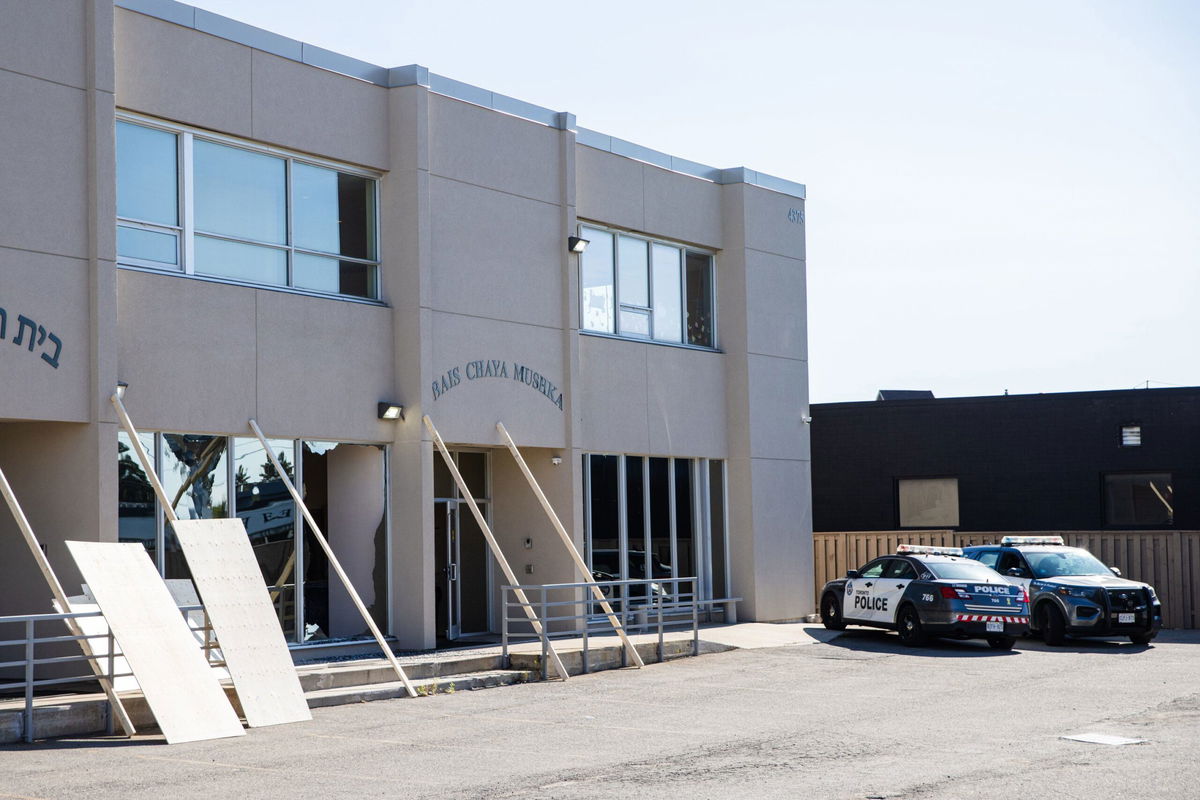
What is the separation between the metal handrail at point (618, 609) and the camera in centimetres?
1848

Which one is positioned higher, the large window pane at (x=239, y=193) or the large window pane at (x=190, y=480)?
the large window pane at (x=239, y=193)

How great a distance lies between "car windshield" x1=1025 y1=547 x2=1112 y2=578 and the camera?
23.5 m

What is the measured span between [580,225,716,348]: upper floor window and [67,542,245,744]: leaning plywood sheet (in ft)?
33.7

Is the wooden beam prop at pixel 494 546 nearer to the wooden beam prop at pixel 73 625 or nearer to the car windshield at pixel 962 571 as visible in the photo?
the wooden beam prop at pixel 73 625

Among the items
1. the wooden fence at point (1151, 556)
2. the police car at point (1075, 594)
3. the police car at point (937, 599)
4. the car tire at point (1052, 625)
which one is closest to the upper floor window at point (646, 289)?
the police car at point (937, 599)

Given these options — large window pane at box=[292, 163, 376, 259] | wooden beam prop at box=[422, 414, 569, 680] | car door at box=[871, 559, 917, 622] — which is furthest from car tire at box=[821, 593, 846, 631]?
large window pane at box=[292, 163, 376, 259]

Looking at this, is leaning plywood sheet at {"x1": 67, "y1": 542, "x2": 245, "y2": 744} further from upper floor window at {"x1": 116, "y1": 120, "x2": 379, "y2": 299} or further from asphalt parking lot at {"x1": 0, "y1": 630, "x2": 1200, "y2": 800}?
upper floor window at {"x1": 116, "y1": 120, "x2": 379, "y2": 299}

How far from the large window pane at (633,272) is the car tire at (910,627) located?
680cm

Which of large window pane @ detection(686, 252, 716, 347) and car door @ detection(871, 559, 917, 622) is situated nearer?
car door @ detection(871, 559, 917, 622)

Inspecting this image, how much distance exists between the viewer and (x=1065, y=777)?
33.5 ft

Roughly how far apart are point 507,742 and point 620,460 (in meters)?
11.4

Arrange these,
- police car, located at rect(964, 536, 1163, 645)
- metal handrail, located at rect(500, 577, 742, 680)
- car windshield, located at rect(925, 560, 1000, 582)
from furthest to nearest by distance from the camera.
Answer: police car, located at rect(964, 536, 1163, 645), car windshield, located at rect(925, 560, 1000, 582), metal handrail, located at rect(500, 577, 742, 680)

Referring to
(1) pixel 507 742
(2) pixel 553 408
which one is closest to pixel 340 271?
(2) pixel 553 408

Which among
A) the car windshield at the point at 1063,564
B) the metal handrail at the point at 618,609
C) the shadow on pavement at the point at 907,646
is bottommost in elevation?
the shadow on pavement at the point at 907,646
